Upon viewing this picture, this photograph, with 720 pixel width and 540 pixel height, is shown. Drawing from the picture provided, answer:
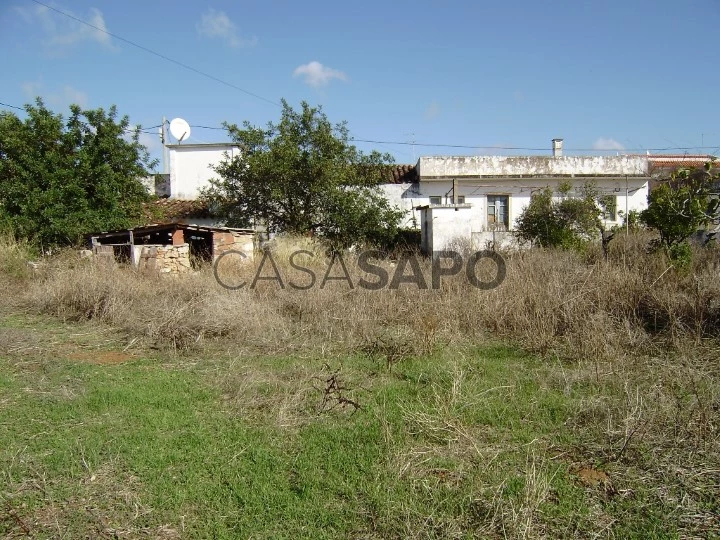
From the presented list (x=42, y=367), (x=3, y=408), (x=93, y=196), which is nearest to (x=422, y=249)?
(x=93, y=196)

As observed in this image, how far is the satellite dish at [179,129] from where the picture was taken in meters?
20.1

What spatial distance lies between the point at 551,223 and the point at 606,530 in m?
13.4

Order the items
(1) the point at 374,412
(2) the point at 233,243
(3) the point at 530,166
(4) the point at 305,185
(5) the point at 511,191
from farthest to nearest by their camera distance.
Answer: (3) the point at 530,166
(5) the point at 511,191
(4) the point at 305,185
(2) the point at 233,243
(1) the point at 374,412

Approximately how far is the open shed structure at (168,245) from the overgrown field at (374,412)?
3.37 m

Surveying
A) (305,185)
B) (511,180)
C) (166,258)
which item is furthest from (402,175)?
(166,258)

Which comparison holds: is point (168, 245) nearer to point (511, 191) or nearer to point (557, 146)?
point (511, 191)

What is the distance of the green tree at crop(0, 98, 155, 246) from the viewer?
43.4 ft

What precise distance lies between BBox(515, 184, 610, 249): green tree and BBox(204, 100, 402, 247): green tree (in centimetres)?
393

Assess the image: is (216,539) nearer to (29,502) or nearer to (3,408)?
(29,502)

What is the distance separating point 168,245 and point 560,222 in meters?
10.8

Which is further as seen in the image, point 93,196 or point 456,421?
point 93,196

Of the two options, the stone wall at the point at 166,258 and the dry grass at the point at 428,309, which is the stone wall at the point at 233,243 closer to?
the stone wall at the point at 166,258

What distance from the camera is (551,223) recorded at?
15211mm

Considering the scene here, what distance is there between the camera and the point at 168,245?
1243cm
